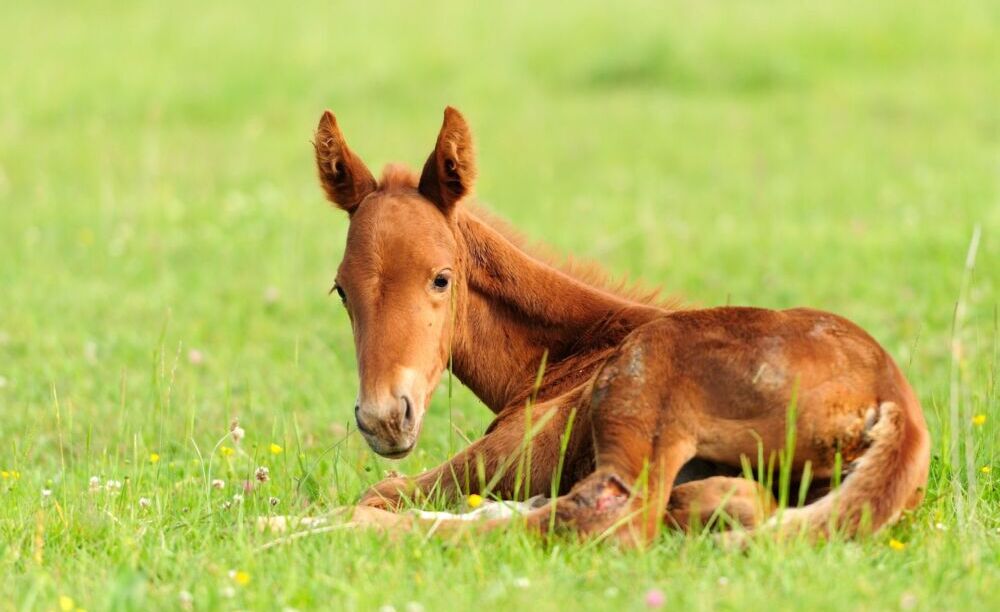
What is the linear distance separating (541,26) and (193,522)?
15.9 meters

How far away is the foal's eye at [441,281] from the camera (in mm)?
5086

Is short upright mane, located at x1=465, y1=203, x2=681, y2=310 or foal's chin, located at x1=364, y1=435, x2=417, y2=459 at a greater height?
short upright mane, located at x1=465, y1=203, x2=681, y2=310

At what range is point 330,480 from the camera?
5688mm

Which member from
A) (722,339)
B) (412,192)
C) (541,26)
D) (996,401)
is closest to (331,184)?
(412,192)

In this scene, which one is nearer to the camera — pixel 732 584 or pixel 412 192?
pixel 732 584

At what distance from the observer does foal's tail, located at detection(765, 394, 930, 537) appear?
13.6 feet

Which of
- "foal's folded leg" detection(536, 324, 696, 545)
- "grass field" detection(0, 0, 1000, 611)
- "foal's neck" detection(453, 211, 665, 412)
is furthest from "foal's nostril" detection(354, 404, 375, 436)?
"foal's neck" detection(453, 211, 665, 412)

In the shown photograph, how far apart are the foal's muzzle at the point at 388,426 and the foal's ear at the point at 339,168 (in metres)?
1.05

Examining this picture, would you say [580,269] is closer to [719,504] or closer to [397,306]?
[397,306]

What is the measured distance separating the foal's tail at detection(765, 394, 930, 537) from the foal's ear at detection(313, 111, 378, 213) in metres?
2.11

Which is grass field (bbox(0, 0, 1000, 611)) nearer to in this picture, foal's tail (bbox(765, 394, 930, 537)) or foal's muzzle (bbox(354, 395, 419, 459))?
foal's tail (bbox(765, 394, 930, 537))

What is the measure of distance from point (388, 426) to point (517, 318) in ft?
3.61

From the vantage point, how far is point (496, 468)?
4984 mm

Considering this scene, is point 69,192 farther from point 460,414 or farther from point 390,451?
point 390,451
